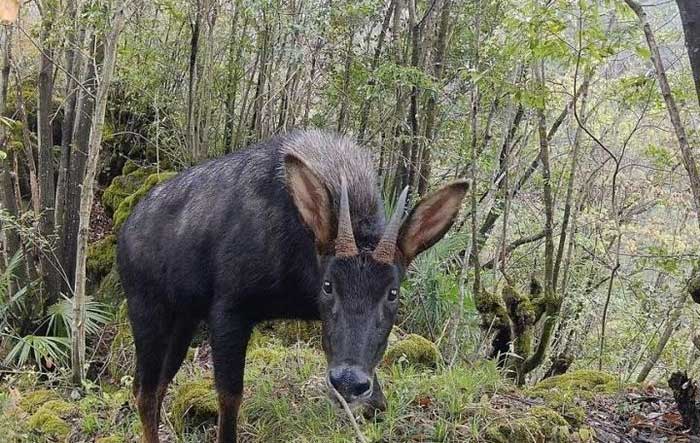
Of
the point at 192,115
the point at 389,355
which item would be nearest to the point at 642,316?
the point at 389,355

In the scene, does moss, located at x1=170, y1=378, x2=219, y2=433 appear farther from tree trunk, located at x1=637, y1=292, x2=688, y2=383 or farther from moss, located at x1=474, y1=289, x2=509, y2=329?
tree trunk, located at x1=637, y1=292, x2=688, y2=383

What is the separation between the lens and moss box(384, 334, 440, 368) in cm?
630

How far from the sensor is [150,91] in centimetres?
1120

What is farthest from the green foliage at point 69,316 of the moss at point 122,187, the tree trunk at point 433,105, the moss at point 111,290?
the tree trunk at point 433,105

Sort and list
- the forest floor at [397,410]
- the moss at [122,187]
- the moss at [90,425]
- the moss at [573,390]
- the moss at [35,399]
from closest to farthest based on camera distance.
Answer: the forest floor at [397,410], the moss at [573,390], the moss at [90,425], the moss at [35,399], the moss at [122,187]

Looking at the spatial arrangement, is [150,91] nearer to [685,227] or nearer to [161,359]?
[161,359]

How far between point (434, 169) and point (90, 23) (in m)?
5.16

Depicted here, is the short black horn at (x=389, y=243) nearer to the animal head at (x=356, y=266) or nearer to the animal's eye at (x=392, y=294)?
the animal head at (x=356, y=266)

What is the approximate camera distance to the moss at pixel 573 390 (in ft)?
17.5

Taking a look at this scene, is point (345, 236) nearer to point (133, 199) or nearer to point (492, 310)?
point (492, 310)

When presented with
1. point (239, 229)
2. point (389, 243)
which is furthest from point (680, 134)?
point (239, 229)

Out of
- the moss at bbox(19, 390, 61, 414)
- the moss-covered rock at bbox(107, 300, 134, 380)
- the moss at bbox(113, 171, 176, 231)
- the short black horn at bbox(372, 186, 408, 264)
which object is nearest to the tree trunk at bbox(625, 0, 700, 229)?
the short black horn at bbox(372, 186, 408, 264)

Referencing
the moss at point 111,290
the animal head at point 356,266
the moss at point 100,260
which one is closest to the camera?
the animal head at point 356,266

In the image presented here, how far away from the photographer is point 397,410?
16.6 feet
